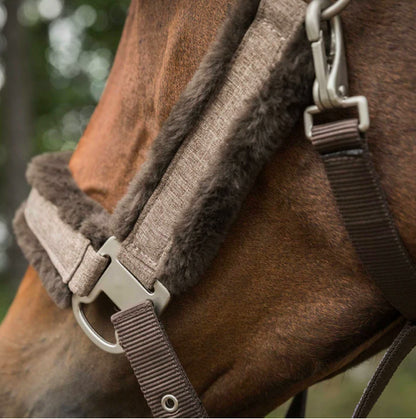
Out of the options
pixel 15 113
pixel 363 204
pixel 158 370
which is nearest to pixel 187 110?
pixel 363 204

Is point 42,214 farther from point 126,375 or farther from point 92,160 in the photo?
point 126,375

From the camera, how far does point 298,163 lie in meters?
0.89

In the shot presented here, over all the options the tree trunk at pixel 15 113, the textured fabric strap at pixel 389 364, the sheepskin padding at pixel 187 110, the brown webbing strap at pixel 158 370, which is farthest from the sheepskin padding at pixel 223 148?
the tree trunk at pixel 15 113

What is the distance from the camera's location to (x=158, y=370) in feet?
3.37

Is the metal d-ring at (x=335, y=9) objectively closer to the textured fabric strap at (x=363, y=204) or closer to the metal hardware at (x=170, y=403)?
the textured fabric strap at (x=363, y=204)

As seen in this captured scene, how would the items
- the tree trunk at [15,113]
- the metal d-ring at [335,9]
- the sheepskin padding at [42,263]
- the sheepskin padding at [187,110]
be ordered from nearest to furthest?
1. the metal d-ring at [335,9]
2. the sheepskin padding at [187,110]
3. the sheepskin padding at [42,263]
4. the tree trunk at [15,113]

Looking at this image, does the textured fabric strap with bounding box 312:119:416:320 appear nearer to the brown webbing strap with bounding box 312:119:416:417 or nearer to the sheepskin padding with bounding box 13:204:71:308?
the brown webbing strap with bounding box 312:119:416:417

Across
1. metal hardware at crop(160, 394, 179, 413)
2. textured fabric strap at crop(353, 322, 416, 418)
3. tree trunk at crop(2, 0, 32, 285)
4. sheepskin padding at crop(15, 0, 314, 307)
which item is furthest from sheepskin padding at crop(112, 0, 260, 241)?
tree trunk at crop(2, 0, 32, 285)

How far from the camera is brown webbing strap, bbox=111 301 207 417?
1.01 m

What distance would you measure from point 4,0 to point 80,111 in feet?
6.07

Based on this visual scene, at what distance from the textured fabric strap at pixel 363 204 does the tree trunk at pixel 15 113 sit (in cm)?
691

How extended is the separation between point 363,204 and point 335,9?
0.27m

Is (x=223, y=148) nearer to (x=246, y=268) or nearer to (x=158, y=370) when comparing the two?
(x=246, y=268)

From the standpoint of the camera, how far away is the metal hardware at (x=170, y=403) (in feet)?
3.35
